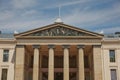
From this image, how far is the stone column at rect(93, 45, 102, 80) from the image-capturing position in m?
43.7

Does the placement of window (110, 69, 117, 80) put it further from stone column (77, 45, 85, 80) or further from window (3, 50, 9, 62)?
window (3, 50, 9, 62)

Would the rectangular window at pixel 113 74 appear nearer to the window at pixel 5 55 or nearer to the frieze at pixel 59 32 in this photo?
the frieze at pixel 59 32

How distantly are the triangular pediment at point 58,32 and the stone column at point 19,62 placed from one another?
8.53ft

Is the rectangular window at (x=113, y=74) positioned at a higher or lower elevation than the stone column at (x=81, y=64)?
lower

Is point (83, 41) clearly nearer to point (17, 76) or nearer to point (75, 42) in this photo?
point (75, 42)

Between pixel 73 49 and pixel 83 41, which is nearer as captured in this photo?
pixel 83 41

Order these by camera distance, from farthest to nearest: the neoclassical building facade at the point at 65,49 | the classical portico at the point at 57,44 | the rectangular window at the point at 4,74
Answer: the rectangular window at the point at 4,74 → the classical portico at the point at 57,44 → the neoclassical building facade at the point at 65,49

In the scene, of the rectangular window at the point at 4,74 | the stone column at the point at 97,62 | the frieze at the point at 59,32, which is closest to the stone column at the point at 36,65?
the frieze at the point at 59,32

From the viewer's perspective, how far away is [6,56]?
4894 centimetres

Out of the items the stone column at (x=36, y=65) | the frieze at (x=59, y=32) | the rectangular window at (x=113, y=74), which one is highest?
the frieze at (x=59, y=32)

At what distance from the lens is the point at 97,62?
44.5 metres

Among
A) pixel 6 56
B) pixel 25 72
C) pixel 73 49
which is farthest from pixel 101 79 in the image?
pixel 6 56

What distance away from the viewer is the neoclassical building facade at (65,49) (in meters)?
44.2

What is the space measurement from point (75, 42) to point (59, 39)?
2.79 meters
